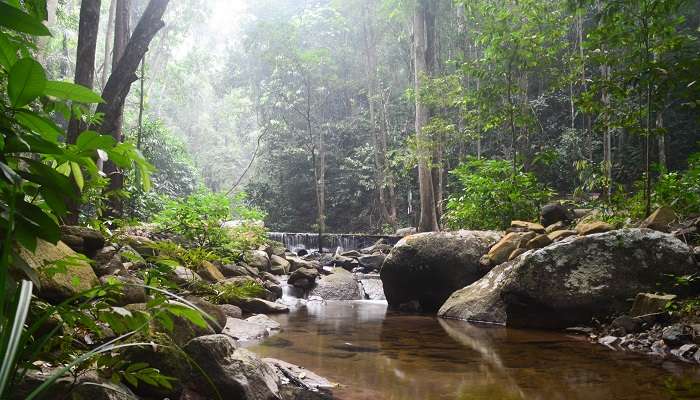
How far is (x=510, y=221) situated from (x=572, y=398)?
6.40m

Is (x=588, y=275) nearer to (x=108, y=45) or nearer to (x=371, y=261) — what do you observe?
(x=371, y=261)

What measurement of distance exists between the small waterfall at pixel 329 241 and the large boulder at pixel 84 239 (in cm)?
1245

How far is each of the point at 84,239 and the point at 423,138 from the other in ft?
35.3

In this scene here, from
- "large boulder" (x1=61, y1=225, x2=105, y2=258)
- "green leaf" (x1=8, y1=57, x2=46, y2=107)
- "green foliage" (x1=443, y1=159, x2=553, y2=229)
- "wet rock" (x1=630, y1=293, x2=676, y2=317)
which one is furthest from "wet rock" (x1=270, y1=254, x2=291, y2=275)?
"green leaf" (x1=8, y1=57, x2=46, y2=107)

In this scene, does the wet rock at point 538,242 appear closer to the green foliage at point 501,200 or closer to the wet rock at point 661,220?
the wet rock at point 661,220

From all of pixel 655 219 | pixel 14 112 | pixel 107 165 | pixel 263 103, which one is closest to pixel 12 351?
pixel 14 112

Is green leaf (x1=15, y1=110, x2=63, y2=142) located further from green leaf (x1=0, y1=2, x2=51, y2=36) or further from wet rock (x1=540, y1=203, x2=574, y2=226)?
wet rock (x1=540, y1=203, x2=574, y2=226)

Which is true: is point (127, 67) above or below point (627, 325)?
above

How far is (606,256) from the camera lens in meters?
6.01

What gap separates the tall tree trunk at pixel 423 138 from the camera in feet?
45.1

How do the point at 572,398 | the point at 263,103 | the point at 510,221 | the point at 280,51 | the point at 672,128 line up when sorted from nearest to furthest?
1. the point at 572,398
2. the point at 510,221
3. the point at 672,128
4. the point at 280,51
5. the point at 263,103

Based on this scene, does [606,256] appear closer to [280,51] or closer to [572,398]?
[572,398]

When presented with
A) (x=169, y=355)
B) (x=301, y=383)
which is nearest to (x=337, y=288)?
(x=301, y=383)

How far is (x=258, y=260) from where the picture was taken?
34.2 feet
